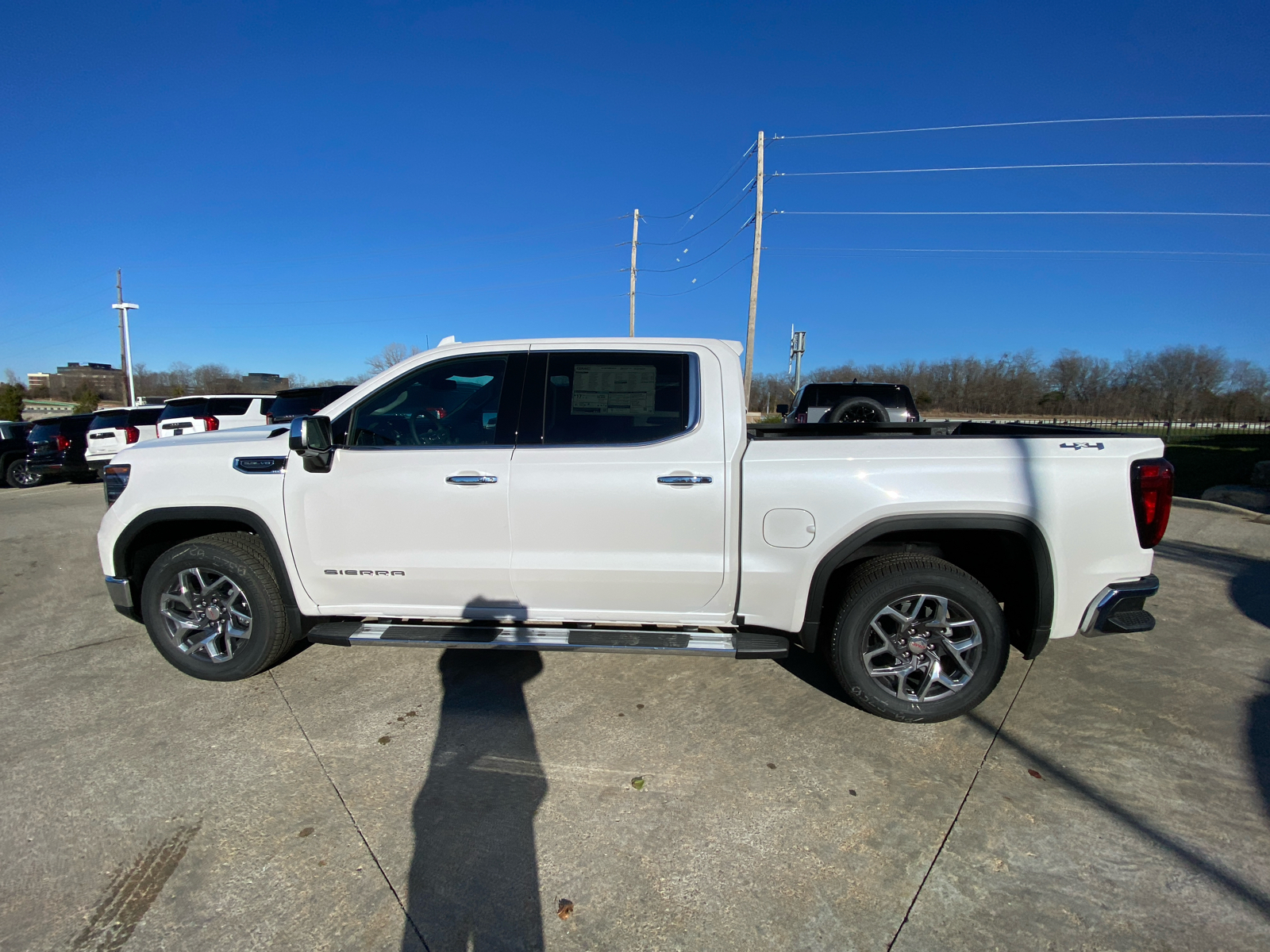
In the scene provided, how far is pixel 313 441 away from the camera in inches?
125

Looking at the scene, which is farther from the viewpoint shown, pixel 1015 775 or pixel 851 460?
pixel 851 460

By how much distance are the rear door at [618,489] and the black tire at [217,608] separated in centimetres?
148

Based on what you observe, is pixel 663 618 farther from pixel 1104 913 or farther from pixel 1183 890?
pixel 1183 890

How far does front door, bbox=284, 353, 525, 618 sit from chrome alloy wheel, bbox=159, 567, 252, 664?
510mm

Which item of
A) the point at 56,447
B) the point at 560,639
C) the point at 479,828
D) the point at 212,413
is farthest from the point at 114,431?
the point at 479,828

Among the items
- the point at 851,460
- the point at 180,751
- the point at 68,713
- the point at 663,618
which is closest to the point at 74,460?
the point at 68,713

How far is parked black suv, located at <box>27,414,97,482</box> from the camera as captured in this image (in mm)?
13117

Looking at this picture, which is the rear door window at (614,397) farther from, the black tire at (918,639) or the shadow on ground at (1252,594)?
the shadow on ground at (1252,594)

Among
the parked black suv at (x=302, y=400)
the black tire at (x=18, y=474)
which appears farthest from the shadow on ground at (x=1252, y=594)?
the black tire at (x=18, y=474)

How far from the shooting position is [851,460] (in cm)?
303

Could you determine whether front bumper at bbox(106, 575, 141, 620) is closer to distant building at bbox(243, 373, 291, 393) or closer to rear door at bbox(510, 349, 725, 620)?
rear door at bbox(510, 349, 725, 620)

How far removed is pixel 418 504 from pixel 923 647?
2.67 m

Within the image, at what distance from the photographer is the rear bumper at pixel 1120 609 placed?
3.00m

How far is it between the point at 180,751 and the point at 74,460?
14.2 meters
